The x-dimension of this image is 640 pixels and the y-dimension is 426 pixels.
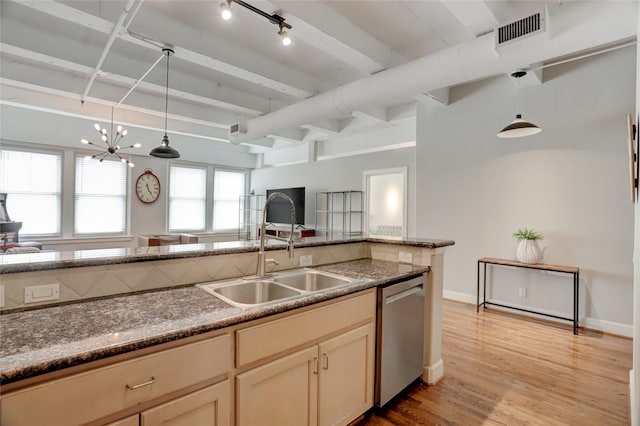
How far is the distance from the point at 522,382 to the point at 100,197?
7755mm

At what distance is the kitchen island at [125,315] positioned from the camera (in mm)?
954

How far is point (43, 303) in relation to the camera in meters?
1.40

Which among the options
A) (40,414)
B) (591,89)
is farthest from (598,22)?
(40,414)

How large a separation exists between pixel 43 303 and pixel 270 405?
1.11 m

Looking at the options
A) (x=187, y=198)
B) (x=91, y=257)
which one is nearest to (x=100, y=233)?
(x=187, y=198)

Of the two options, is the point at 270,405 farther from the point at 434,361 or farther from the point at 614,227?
the point at 614,227

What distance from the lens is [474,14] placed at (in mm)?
2629

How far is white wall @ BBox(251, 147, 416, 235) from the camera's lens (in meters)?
5.40

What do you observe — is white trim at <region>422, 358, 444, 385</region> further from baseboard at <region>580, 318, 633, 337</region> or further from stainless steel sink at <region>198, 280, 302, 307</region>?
baseboard at <region>580, 318, 633, 337</region>

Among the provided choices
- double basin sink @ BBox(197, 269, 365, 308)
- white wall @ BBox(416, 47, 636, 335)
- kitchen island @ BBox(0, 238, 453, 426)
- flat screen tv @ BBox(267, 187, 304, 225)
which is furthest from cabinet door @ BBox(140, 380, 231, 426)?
flat screen tv @ BBox(267, 187, 304, 225)

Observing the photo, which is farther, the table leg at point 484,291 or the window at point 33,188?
the window at point 33,188

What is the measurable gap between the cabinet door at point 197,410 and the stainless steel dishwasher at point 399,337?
1068mm

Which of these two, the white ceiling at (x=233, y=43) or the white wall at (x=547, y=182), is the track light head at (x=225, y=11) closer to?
the white ceiling at (x=233, y=43)

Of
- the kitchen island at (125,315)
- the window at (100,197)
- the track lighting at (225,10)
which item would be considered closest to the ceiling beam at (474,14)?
the track lighting at (225,10)
